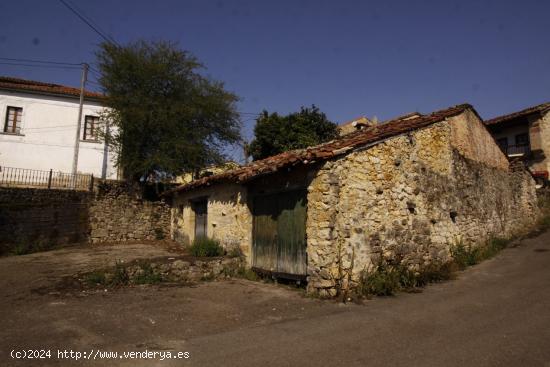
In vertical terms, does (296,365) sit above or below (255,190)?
below

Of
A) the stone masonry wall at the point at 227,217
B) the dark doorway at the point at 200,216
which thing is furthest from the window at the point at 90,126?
the dark doorway at the point at 200,216

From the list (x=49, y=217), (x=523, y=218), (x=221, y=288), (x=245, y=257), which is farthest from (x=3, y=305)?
(x=523, y=218)

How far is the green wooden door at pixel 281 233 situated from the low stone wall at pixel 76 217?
29.2 ft

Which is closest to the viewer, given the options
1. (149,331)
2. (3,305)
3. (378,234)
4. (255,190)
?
(149,331)

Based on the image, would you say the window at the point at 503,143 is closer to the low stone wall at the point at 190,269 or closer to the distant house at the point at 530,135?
the distant house at the point at 530,135

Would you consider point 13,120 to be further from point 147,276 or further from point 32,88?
point 147,276

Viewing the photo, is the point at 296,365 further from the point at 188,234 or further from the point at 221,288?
the point at 188,234

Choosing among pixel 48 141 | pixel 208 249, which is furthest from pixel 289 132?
pixel 48 141

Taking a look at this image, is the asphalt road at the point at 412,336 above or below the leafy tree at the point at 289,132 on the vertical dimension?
below

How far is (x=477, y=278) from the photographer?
805cm

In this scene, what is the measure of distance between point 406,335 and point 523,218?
12.3m

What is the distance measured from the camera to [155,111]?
56.5 ft

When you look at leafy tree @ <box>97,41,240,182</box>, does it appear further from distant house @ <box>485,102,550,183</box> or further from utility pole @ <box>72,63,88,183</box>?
distant house @ <box>485,102,550,183</box>

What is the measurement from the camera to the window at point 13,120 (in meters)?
20.5
